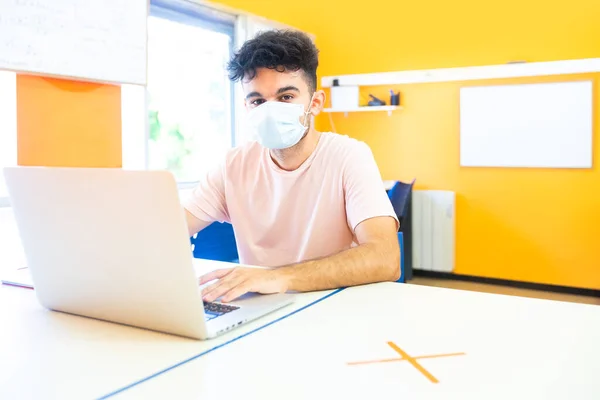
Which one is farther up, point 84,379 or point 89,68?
point 89,68

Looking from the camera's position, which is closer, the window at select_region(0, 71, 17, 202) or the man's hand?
the man's hand

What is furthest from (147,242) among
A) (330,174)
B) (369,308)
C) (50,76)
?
(50,76)

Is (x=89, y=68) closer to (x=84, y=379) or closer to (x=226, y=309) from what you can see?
(x=226, y=309)

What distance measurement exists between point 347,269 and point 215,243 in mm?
982

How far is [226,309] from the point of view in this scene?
109 centimetres

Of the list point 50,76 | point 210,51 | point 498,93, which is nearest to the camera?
point 50,76

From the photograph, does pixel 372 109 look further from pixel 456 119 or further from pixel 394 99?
pixel 456 119

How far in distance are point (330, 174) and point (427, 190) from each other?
10.1 feet

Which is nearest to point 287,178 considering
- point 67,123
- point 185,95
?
point 67,123

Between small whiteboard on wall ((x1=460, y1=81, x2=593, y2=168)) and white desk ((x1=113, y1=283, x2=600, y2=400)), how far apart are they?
3287 mm

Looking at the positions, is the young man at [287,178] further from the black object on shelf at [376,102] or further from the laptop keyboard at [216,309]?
the black object on shelf at [376,102]

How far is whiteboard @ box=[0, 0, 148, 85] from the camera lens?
2.38 metres

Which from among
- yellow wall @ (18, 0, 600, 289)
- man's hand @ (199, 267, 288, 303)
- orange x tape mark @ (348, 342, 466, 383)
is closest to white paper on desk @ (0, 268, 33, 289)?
Answer: man's hand @ (199, 267, 288, 303)

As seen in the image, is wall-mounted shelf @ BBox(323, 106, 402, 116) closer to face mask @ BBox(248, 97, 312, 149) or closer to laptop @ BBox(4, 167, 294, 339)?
face mask @ BBox(248, 97, 312, 149)
